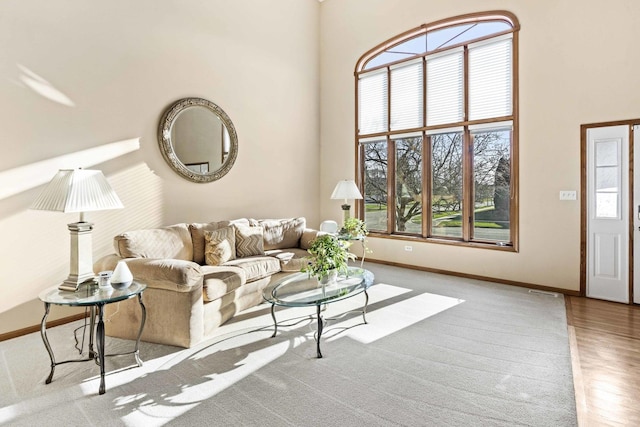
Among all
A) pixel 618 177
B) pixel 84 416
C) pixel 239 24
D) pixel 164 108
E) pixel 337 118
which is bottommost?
pixel 84 416

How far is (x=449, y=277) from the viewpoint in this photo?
5.34 m

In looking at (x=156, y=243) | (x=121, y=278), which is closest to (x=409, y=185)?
(x=156, y=243)

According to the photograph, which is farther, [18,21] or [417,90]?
[417,90]

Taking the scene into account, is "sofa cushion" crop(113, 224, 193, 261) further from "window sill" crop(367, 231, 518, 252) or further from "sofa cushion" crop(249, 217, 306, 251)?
"window sill" crop(367, 231, 518, 252)

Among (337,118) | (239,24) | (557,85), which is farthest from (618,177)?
(239,24)

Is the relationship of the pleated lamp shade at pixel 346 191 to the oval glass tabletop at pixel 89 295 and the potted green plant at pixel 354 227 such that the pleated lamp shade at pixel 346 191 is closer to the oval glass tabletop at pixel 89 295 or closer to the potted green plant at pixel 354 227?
the potted green plant at pixel 354 227

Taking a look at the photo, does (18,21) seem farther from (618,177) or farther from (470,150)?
(618,177)

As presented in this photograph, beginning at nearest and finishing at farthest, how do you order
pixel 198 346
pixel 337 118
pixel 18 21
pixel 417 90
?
1. pixel 198 346
2. pixel 18 21
3. pixel 417 90
4. pixel 337 118

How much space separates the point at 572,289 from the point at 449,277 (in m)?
1.49

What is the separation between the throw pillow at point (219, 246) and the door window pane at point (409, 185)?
10.1 ft

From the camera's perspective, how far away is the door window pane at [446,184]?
18.2 ft

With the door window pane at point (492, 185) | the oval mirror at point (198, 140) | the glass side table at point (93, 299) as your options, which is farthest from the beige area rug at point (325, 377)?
the oval mirror at point (198, 140)

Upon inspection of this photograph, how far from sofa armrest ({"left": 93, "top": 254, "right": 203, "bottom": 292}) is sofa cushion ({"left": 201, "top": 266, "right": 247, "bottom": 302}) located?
0.15 metres

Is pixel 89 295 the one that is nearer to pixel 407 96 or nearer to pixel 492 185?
pixel 492 185
